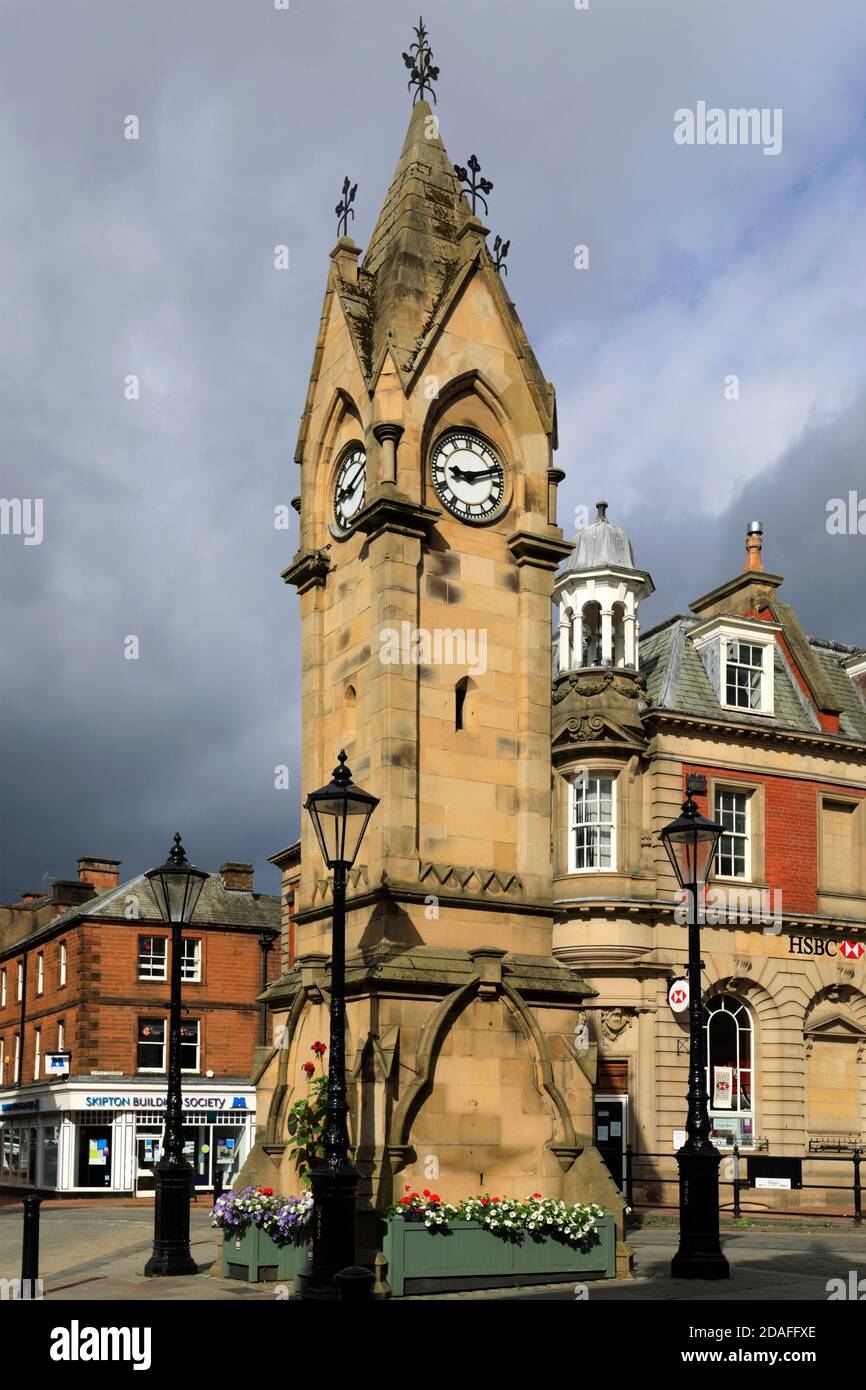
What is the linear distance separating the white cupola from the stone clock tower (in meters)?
17.1

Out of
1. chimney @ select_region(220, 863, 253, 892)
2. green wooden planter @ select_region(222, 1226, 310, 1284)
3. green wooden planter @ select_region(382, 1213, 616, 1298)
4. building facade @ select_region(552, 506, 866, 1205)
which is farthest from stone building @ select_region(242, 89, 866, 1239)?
chimney @ select_region(220, 863, 253, 892)

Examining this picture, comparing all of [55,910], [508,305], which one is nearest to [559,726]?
[508,305]

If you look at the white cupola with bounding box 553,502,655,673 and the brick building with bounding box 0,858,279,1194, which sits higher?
the white cupola with bounding box 553,502,655,673

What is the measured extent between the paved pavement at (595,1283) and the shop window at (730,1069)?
8.40 m

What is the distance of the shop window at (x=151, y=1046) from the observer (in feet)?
170

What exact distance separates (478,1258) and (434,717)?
21.4 ft

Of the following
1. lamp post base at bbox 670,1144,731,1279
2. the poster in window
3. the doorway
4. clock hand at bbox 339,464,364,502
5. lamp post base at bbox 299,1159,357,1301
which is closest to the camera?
lamp post base at bbox 299,1159,357,1301

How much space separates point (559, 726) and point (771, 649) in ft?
21.2

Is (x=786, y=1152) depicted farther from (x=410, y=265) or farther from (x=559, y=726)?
(x=410, y=265)

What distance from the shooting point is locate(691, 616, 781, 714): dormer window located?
3909 centimetres

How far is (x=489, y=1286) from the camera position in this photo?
56.1 feet

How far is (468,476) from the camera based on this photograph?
68.1 ft

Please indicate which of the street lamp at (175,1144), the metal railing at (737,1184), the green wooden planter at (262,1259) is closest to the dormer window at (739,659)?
the metal railing at (737,1184)

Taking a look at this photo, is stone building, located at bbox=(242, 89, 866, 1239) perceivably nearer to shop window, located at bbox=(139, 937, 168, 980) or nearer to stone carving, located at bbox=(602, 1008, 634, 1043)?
stone carving, located at bbox=(602, 1008, 634, 1043)
